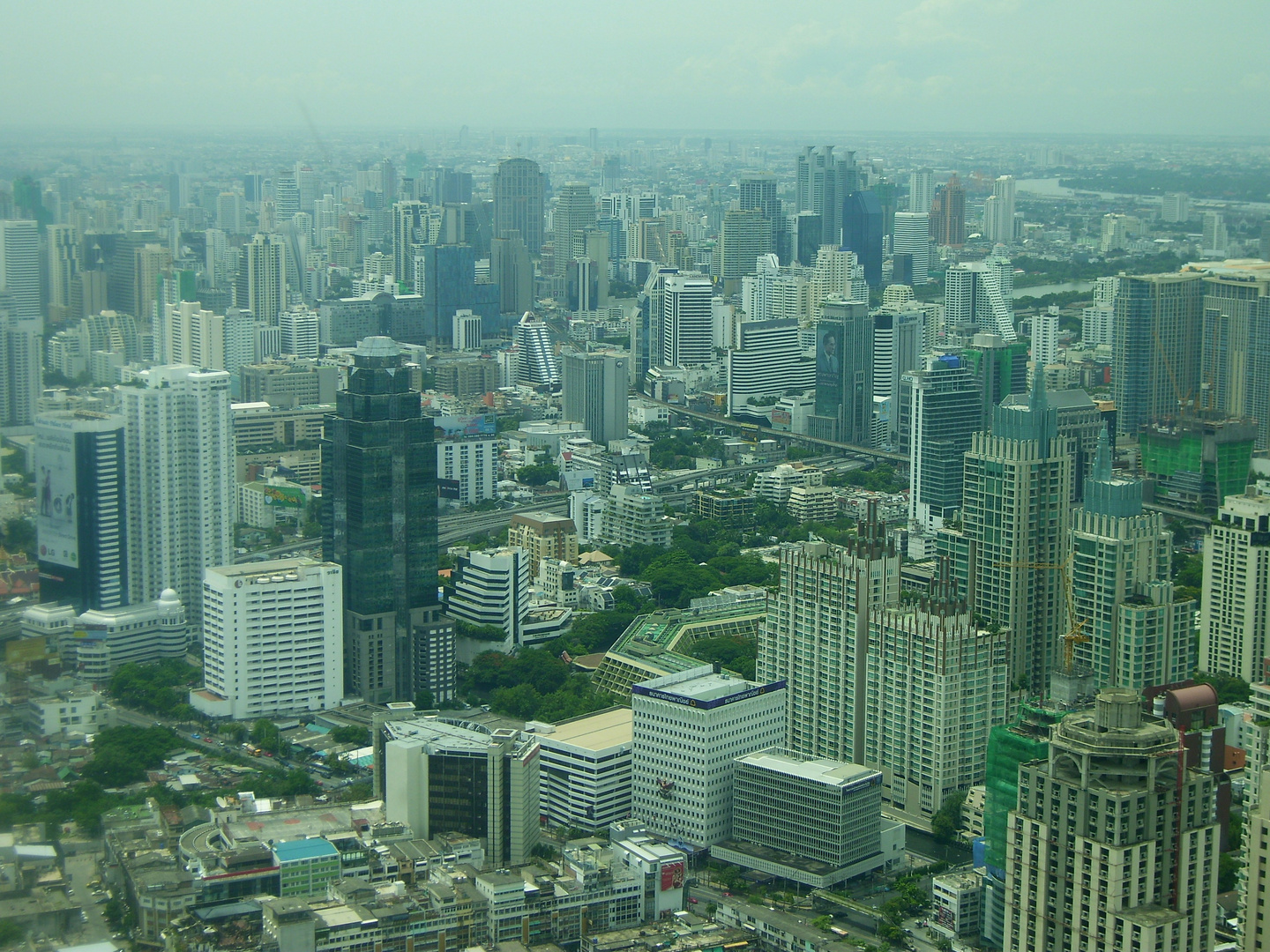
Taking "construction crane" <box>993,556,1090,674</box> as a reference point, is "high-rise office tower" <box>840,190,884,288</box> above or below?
above

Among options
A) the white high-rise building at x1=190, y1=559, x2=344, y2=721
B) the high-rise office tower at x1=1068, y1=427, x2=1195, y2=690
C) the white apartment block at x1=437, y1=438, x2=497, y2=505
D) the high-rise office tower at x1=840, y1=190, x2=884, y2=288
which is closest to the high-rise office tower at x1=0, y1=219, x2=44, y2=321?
the white high-rise building at x1=190, y1=559, x2=344, y2=721

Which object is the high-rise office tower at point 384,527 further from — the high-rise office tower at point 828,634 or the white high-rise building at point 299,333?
the white high-rise building at point 299,333

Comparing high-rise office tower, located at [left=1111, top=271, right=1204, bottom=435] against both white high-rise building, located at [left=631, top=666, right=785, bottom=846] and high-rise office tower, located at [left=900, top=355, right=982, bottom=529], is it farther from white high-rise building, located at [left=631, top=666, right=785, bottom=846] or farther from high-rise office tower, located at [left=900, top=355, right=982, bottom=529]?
white high-rise building, located at [left=631, top=666, right=785, bottom=846]

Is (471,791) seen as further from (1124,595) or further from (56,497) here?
(1124,595)

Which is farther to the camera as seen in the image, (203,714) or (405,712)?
(203,714)

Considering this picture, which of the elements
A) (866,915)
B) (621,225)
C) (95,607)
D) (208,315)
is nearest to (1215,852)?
(866,915)

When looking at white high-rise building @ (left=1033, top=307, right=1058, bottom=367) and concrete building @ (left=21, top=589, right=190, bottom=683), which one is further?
white high-rise building @ (left=1033, top=307, right=1058, bottom=367)

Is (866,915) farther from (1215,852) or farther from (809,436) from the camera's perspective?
(809,436)
